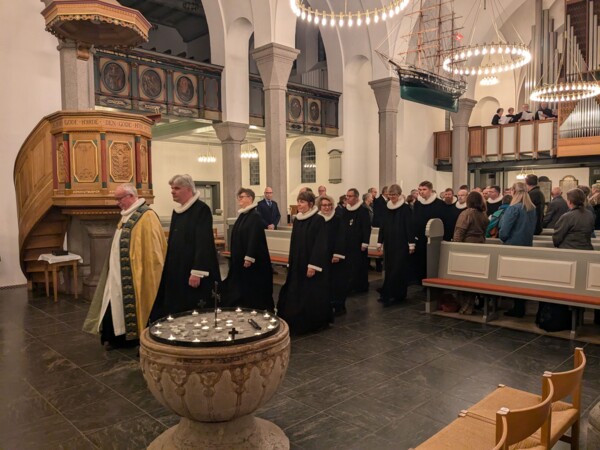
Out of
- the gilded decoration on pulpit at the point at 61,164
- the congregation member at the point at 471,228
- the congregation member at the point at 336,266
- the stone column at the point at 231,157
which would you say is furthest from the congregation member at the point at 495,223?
the stone column at the point at 231,157

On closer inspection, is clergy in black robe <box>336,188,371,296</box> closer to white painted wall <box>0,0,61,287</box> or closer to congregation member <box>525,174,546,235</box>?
congregation member <box>525,174,546,235</box>

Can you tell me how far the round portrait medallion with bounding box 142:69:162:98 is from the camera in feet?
39.7

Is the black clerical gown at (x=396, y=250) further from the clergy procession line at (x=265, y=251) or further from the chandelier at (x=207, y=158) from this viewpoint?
the chandelier at (x=207, y=158)

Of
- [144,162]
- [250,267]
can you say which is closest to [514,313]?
[250,267]

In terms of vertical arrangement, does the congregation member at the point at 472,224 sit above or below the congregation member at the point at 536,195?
below

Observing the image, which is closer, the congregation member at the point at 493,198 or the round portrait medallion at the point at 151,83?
the congregation member at the point at 493,198

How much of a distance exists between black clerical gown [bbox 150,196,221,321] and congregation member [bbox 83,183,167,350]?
0.64 feet

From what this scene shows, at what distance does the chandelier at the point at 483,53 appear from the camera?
37.3ft

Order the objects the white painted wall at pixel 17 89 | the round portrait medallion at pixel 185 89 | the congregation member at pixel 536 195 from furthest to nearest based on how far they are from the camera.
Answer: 1. the round portrait medallion at pixel 185 89
2. the white painted wall at pixel 17 89
3. the congregation member at pixel 536 195

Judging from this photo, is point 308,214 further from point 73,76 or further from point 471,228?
point 73,76

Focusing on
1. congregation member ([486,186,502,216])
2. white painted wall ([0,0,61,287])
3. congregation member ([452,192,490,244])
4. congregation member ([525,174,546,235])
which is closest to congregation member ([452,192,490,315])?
congregation member ([452,192,490,244])

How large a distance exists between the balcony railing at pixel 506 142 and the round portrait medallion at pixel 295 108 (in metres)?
6.67

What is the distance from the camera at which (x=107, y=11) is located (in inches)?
281

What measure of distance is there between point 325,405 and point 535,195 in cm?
553
